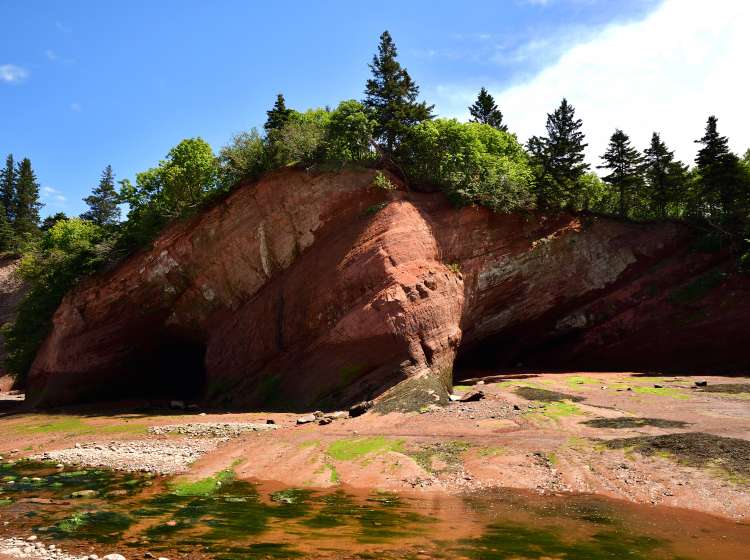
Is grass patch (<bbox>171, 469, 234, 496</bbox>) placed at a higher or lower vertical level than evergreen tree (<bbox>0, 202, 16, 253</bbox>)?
lower

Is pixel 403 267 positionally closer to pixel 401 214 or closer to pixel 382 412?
pixel 401 214

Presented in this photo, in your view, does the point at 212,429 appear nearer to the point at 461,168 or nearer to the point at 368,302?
the point at 368,302

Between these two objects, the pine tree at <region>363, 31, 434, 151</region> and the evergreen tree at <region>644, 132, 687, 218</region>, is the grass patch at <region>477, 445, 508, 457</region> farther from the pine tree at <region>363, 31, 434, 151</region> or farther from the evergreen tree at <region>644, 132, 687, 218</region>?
the evergreen tree at <region>644, 132, 687, 218</region>

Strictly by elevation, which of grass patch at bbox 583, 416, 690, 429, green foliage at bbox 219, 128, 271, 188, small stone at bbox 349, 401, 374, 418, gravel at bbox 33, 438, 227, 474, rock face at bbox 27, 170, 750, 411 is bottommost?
gravel at bbox 33, 438, 227, 474

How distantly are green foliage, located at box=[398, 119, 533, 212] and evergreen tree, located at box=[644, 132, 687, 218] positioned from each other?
20.0 meters

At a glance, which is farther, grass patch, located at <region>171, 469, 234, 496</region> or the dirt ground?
grass patch, located at <region>171, 469, 234, 496</region>

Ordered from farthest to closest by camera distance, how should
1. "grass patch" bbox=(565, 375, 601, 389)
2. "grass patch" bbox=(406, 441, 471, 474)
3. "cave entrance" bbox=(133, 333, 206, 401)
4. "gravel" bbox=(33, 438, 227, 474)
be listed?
"cave entrance" bbox=(133, 333, 206, 401), "grass patch" bbox=(565, 375, 601, 389), "gravel" bbox=(33, 438, 227, 474), "grass patch" bbox=(406, 441, 471, 474)

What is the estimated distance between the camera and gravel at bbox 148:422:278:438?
20062 millimetres

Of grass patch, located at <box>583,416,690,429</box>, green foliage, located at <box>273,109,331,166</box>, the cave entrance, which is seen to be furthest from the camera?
the cave entrance

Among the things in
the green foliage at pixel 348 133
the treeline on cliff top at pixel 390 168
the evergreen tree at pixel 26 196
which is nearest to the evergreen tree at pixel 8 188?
the evergreen tree at pixel 26 196

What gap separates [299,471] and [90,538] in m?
6.28

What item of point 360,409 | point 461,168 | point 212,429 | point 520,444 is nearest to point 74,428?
point 212,429

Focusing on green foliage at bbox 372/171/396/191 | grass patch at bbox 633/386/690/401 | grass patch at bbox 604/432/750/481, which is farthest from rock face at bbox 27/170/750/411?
grass patch at bbox 604/432/750/481

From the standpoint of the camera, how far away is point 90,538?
931cm
